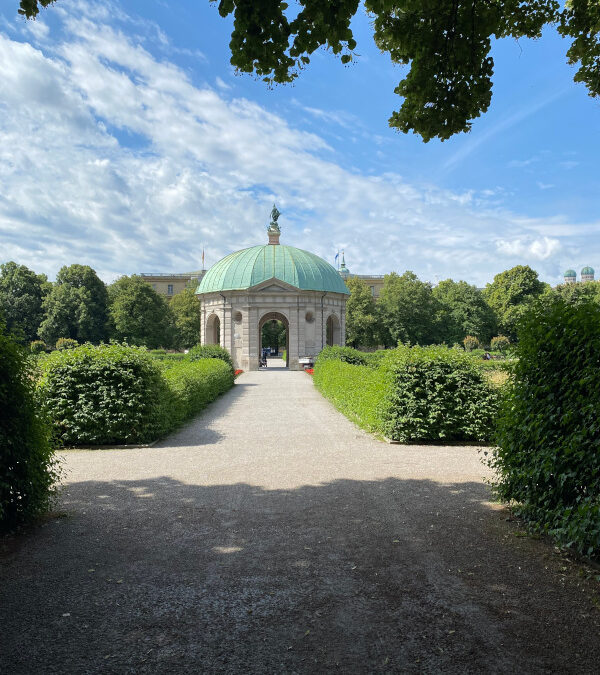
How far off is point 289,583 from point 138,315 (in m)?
48.4

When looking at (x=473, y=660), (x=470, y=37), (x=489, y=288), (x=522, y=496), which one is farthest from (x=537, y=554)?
(x=489, y=288)

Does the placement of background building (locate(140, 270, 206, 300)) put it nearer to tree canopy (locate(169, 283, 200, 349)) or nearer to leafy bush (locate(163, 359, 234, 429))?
tree canopy (locate(169, 283, 200, 349))

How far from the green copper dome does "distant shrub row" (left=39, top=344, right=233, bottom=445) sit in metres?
28.1

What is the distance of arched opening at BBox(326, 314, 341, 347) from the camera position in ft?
136

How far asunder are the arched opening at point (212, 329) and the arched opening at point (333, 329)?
9556 millimetres

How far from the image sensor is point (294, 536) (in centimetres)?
508

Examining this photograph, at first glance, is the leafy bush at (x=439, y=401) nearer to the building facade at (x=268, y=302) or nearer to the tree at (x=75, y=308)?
the building facade at (x=268, y=302)

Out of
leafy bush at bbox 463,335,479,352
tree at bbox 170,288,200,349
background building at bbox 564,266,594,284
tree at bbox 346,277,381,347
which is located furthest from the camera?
background building at bbox 564,266,594,284

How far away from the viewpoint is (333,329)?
42.2 meters

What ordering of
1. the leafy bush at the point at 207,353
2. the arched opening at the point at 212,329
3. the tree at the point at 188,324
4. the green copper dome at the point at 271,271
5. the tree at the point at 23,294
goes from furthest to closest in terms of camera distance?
the tree at the point at 188,324 → the tree at the point at 23,294 → the arched opening at the point at 212,329 → the green copper dome at the point at 271,271 → the leafy bush at the point at 207,353

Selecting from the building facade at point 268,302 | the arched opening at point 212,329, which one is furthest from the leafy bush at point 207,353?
the arched opening at point 212,329

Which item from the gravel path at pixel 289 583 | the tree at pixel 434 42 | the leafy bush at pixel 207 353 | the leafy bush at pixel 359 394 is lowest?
the gravel path at pixel 289 583

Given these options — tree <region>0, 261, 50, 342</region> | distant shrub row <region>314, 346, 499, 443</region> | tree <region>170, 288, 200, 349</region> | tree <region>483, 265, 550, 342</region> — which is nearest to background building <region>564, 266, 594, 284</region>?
tree <region>483, 265, 550, 342</region>

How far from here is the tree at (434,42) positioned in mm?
5207
